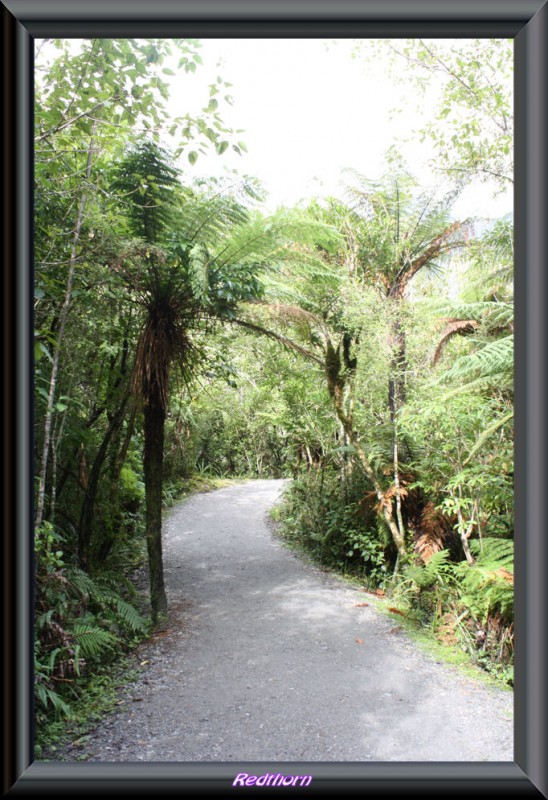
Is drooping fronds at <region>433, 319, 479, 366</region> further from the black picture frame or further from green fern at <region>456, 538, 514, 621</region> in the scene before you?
the black picture frame

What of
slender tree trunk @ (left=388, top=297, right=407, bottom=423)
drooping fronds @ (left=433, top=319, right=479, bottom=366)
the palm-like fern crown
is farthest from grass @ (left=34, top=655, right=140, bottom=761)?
the palm-like fern crown

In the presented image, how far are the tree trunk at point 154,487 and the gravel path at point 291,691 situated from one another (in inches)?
10.1

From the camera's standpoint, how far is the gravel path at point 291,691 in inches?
86.0

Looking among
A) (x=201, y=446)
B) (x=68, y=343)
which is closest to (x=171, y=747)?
(x=68, y=343)

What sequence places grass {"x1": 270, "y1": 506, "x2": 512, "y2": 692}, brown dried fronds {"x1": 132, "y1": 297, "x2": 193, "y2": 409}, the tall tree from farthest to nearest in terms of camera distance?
brown dried fronds {"x1": 132, "y1": 297, "x2": 193, "y2": 409} < the tall tree < grass {"x1": 270, "y1": 506, "x2": 512, "y2": 692}

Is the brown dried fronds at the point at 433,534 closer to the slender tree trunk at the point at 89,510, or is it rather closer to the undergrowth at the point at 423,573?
the undergrowth at the point at 423,573

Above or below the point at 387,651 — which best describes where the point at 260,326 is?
above

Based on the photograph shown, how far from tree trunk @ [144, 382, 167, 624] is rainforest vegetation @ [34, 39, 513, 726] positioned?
0.02m

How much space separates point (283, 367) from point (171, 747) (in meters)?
3.98

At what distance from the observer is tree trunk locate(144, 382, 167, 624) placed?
3.85 metres

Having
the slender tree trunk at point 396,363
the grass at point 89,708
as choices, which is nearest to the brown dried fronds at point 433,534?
the slender tree trunk at point 396,363

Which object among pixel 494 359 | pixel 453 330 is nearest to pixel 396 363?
pixel 453 330
